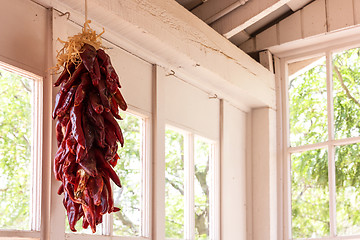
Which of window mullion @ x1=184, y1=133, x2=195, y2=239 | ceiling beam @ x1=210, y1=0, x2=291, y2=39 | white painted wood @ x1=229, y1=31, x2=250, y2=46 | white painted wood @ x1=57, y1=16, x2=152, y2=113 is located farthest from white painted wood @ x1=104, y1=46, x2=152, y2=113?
white painted wood @ x1=229, y1=31, x2=250, y2=46

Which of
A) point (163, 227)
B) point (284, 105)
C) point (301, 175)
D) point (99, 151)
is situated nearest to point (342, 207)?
point (301, 175)

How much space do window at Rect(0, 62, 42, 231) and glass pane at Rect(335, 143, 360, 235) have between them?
219cm

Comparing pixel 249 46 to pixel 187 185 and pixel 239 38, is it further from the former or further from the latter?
pixel 187 185

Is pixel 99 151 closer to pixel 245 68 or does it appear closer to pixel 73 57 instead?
pixel 73 57

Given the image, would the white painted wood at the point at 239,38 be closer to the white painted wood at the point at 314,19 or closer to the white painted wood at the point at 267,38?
the white painted wood at the point at 267,38

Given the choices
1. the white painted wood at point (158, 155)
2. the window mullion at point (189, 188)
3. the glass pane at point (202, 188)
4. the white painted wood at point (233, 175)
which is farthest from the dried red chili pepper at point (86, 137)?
the white painted wood at point (233, 175)

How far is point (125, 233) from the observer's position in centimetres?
342

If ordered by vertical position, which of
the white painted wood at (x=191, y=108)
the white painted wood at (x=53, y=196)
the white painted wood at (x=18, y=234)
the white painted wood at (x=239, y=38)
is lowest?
the white painted wood at (x=18, y=234)

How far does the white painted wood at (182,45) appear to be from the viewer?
3.18m

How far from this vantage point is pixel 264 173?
4.67 metres

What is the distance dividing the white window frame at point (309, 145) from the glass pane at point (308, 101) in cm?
4

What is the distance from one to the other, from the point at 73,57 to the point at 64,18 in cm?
38

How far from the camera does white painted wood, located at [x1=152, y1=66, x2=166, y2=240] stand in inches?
143

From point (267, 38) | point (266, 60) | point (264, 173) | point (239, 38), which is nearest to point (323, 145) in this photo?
point (264, 173)
